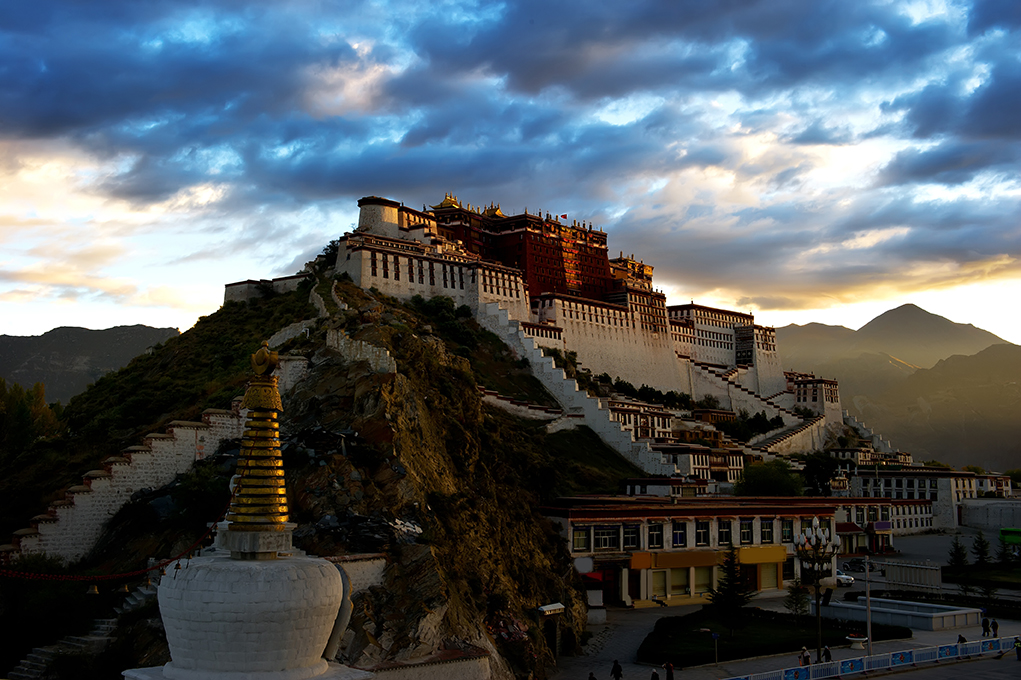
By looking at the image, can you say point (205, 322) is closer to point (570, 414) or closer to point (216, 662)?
point (570, 414)

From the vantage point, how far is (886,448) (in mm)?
118188

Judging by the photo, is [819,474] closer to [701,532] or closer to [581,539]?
[701,532]

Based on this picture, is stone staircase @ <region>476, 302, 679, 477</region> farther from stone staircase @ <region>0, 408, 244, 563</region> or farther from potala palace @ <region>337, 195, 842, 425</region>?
stone staircase @ <region>0, 408, 244, 563</region>

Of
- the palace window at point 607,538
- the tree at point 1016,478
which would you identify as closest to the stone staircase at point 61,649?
the palace window at point 607,538

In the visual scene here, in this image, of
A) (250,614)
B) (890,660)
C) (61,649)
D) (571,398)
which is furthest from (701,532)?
(250,614)

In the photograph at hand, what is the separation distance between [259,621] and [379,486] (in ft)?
77.4

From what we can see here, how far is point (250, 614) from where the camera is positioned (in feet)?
40.3

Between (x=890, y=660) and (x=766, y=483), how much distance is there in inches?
1619

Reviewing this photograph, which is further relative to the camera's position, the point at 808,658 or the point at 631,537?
the point at 631,537

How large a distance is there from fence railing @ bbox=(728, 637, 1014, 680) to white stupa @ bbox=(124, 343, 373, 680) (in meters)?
18.5

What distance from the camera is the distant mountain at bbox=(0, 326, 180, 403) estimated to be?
176875 millimetres

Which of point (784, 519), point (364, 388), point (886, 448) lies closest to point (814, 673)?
point (364, 388)

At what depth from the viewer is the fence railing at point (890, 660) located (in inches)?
1155

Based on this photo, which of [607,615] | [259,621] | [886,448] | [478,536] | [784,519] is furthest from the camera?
[886,448]
